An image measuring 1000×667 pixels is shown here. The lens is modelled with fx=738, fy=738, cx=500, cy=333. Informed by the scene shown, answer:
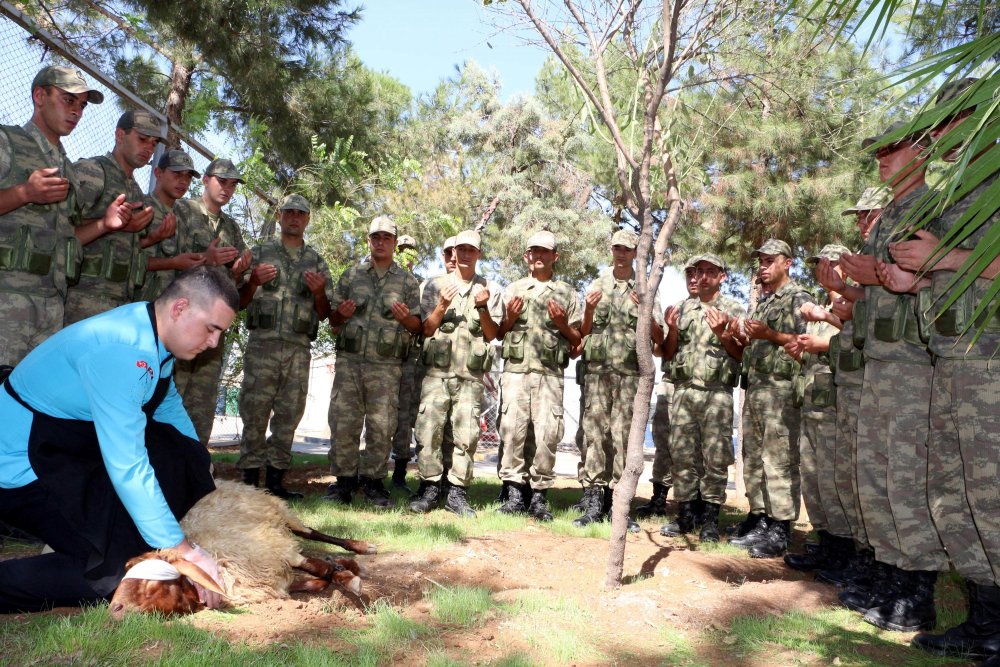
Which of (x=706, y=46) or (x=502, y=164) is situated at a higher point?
(x=502, y=164)

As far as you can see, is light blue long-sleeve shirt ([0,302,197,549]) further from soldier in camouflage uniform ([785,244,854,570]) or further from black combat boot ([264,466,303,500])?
soldier in camouflage uniform ([785,244,854,570])

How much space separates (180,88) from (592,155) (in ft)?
36.7

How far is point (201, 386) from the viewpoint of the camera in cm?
610

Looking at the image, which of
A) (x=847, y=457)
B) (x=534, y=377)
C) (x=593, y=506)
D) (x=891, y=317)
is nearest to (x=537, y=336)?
(x=534, y=377)

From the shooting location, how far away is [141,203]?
16.1 feet

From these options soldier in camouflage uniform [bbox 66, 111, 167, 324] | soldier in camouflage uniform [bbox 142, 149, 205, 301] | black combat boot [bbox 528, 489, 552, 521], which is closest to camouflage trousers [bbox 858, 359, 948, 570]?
black combat boot [bbox 528, 489, 552, 521]

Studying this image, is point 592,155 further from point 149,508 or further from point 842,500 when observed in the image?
point 149,508

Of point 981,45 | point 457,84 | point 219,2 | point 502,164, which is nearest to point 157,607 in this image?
point 981,45

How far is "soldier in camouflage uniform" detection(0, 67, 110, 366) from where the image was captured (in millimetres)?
4113

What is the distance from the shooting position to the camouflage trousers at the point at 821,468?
505cm

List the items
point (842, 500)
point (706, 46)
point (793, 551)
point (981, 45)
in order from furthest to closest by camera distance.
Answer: point (793, 551) < point (842, 500) < point (706, 46) < point (981, 45)

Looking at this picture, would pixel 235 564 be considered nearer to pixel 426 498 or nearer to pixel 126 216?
pixel 126 216

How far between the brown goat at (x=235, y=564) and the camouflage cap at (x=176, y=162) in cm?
276

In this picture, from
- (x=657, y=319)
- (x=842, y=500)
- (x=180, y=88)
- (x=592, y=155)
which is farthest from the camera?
(x=592, y=155)
